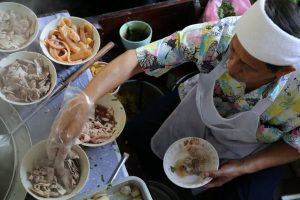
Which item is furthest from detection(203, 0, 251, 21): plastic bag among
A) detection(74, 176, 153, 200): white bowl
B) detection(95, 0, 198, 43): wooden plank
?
detection(74, 176, 153, 200): white bowl

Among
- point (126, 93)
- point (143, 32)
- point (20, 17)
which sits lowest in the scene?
point (126, 93)

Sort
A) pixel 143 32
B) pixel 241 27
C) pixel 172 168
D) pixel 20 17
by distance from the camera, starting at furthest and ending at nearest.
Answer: pixel 143 32, pixel 20 17, pixel 172 168, pixel 241 27

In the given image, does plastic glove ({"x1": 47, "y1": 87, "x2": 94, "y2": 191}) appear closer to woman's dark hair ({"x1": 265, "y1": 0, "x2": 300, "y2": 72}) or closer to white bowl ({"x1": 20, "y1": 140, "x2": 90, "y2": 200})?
white bowl ({"x1": 20, "y1": 140, "x2": 90, "y2": 200})

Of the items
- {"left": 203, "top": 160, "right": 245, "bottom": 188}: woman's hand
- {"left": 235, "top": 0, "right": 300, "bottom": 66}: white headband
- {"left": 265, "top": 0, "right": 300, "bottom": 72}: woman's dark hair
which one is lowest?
{"left": 203, "top": 160, "right": 245, "bottom": 188}: woman's hand

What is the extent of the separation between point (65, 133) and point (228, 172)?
2.83 ft

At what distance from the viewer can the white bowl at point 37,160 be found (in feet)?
4.78

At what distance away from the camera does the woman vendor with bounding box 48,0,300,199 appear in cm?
139

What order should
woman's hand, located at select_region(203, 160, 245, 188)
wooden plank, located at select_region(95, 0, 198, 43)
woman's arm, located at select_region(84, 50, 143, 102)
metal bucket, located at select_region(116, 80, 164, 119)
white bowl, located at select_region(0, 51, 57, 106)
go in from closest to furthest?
woman's arm, located at select_region(84, 50, 143, 102)
white bowl, located at select_region(0, 51, 57, 106)
woman's hand, located at select_region(203, 160, 245, 188)
wooden plank, located at select_region(95, 0, 198, 43)
metal bucket, located at select_region(116, 80, 164, 119)

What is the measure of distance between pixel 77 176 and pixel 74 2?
1.58m

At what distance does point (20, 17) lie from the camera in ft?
6.56

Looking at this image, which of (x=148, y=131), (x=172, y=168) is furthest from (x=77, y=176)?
(x=148, y=131)

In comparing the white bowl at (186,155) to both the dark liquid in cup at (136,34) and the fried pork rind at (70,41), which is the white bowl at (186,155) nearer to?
the fried pork rind at (70,41)

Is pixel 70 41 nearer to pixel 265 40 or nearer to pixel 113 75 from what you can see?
pixel 113 75

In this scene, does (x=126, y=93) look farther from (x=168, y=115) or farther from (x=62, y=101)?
(x=62, y=101)
